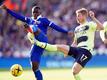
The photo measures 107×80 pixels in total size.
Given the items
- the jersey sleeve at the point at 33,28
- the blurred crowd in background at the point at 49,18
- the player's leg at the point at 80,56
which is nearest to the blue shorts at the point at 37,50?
the jersey sleeve at the point at 33,28

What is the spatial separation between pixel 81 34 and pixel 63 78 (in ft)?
19.1

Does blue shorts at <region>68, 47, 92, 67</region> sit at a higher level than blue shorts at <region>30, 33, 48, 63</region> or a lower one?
lower

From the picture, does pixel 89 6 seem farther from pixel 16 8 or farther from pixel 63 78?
pixel 63 78

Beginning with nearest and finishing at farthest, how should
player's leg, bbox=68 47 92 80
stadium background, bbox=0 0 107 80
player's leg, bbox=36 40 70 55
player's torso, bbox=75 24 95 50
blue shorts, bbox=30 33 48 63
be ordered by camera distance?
1. player's leg, bbox=36 40 70 55
2. player's leg, bbox=68 47 92 80
3. player's torso, bbox=75 24 95 50
4. blue shorts, bbox=30 33 48 63
5. stadium background, bbox=0 0 107 80

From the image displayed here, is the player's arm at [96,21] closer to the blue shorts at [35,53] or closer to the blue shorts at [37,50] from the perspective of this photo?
the blue shorts at [37,50]

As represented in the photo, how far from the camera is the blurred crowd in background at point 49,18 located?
26.3 m

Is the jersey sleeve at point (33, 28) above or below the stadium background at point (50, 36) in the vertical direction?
below

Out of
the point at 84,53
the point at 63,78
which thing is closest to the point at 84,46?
the point at 84,53

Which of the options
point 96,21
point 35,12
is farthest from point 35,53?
point 96,21

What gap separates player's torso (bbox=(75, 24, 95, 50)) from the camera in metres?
13.8

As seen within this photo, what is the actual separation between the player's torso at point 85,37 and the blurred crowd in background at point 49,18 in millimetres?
11868

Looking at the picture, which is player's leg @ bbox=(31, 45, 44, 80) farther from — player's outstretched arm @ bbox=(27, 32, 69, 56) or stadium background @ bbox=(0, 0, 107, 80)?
stadium background @ bbox=(0, 0, 107, 80)

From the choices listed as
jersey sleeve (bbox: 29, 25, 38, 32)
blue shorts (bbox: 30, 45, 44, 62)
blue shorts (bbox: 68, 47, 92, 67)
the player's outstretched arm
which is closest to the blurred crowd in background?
blue shorts (bbox: 30, 45, 44, 62)

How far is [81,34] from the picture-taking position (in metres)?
14.0
